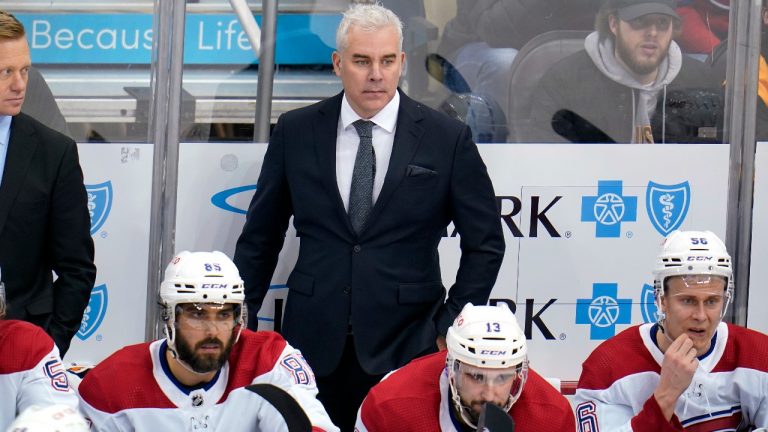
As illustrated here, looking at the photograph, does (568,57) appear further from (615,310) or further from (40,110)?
(40,110)

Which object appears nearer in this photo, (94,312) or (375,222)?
(375,222)

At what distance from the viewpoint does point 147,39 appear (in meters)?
4.29

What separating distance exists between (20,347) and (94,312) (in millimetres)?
1050

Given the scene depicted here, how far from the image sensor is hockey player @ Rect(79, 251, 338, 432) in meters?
3.17

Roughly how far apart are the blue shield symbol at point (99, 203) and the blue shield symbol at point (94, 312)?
0.19 metres

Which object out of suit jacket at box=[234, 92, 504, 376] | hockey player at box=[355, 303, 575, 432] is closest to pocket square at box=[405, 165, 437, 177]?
suit jacket at box=[234, 92, 504, 376]

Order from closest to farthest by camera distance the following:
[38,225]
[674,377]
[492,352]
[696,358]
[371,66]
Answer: [492,352], [674,377], [696,358], [38,225], [371,66]

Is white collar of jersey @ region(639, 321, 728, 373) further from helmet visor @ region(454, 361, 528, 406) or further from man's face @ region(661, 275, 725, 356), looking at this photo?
helmet visor @ region(454, 361, 528, 406)

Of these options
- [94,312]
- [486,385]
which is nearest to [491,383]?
[486,385]

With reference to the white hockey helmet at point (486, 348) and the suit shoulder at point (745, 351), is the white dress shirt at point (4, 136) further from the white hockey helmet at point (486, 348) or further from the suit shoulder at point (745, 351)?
the suit shoulder at point (745, 351)

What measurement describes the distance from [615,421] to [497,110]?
4.05 ft

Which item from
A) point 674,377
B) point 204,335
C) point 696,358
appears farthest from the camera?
point 696,358

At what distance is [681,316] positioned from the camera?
3.50 metres

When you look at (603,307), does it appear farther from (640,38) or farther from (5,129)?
(5,129)
